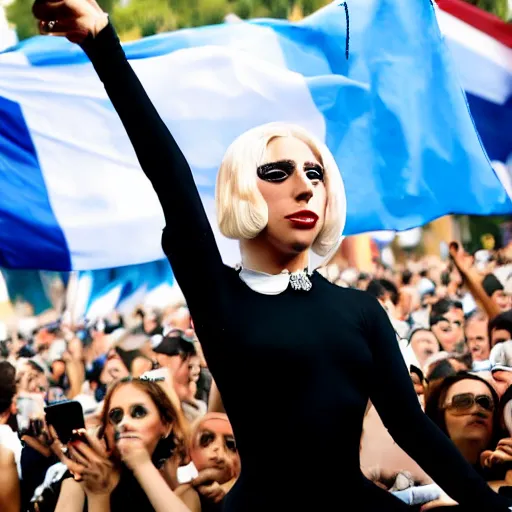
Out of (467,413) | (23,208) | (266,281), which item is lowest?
(467,413)

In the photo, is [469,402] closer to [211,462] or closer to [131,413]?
[211,462]

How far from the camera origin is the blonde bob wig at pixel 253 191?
200cm

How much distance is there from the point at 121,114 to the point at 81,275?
98.2 inches

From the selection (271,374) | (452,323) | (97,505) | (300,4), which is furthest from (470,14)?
(271,374)

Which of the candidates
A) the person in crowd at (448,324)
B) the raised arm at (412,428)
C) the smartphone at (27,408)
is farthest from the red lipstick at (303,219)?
the person in crowd at (448,324)

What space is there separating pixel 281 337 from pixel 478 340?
2.49 metres

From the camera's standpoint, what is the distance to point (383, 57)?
448 cm

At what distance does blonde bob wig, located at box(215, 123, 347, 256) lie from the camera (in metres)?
2.00

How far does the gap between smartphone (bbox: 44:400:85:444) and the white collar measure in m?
1.55

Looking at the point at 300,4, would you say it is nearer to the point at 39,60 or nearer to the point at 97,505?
the point at 39,60

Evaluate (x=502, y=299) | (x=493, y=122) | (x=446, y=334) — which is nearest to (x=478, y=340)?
(x=446, y=334)

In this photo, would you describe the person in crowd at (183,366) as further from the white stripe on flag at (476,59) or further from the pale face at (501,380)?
the white stripe on flag at (476,59)

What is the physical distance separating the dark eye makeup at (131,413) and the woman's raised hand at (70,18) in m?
2.20

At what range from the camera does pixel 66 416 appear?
341 cm
